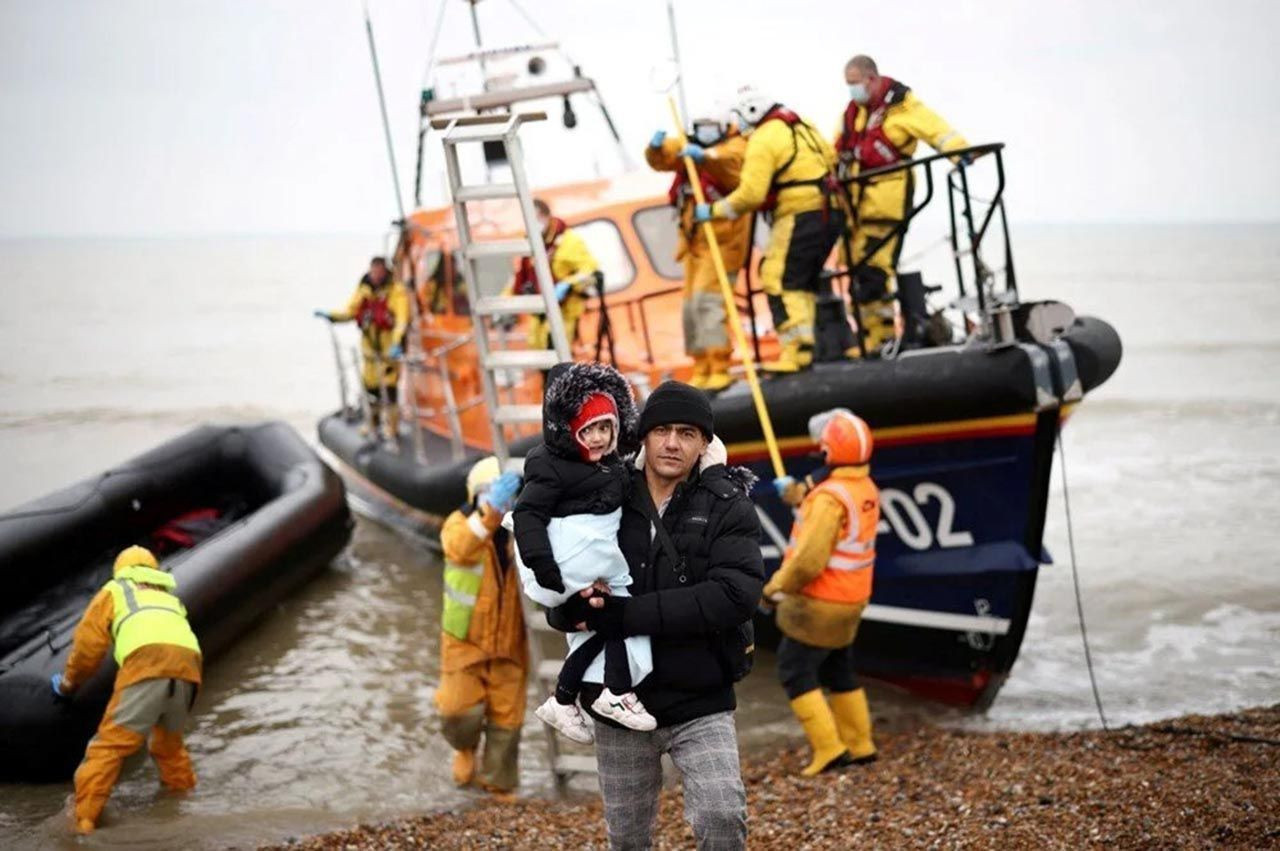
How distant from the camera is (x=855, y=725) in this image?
587cm

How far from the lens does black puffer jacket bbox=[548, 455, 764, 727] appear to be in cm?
321

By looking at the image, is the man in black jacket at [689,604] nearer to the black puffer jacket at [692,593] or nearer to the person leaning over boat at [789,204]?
the black puffer jacket at [692,593]

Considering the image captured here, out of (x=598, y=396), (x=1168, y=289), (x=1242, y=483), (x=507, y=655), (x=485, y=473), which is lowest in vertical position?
(x=1168, y=289)

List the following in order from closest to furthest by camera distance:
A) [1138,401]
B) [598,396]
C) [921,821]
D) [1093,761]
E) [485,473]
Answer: [598,396] → [921,821] → [1093,761] → [485,473] → [1138,401]

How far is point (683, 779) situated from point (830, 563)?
2438mm

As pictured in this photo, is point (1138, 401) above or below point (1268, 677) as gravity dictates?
below

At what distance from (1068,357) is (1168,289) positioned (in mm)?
39627

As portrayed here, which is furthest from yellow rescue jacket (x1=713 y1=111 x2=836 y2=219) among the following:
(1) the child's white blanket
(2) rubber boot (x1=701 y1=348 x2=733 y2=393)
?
(1) the child's white blanket

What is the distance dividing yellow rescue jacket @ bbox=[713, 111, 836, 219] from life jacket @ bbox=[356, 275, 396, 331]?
5158 mm

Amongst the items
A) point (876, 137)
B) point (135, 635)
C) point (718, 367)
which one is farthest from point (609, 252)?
point (135, 635)

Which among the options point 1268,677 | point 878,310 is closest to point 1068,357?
point 878,310

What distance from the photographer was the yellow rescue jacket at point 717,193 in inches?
274

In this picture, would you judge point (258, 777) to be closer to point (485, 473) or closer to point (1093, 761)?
point (485, 473)

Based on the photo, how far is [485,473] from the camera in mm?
5645
